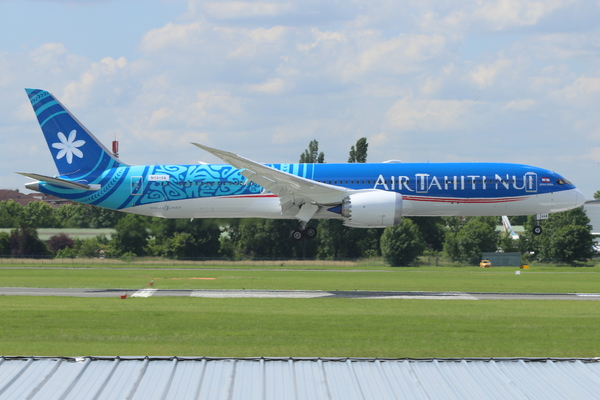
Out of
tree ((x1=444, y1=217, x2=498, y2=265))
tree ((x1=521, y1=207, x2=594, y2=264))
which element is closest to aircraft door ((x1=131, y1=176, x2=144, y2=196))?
→ tree ((x1=444, y1=217, x2=498, y2=265))

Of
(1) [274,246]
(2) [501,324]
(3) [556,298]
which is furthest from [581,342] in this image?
(1) [274,246]

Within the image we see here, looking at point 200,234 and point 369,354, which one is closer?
point 369,354

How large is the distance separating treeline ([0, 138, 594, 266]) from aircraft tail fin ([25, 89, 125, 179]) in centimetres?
884

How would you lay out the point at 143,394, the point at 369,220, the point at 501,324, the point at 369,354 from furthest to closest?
the point at 369,220 < the point at 501,324 < the point at 369,354 < the point at 143,394

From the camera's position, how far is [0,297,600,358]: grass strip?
70.1 feet

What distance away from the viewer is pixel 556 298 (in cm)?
3412

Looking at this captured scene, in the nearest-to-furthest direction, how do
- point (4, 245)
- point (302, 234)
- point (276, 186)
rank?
1. point (276, 186)
2. point (302, 234)
3. point (4, 245)

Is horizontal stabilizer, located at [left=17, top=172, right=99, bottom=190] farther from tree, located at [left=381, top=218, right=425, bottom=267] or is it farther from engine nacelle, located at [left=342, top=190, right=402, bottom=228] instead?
tree, located at [left=381, top=218, right=425, bottom=267]

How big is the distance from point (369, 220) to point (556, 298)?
33.0 ft

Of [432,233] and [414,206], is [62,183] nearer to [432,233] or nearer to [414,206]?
[414,206]

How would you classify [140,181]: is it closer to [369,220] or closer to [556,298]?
[369,220]

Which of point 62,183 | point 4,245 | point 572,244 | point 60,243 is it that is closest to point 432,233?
point 572,244

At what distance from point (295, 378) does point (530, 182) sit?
36.2 metres

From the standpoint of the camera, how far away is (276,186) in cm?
4147
